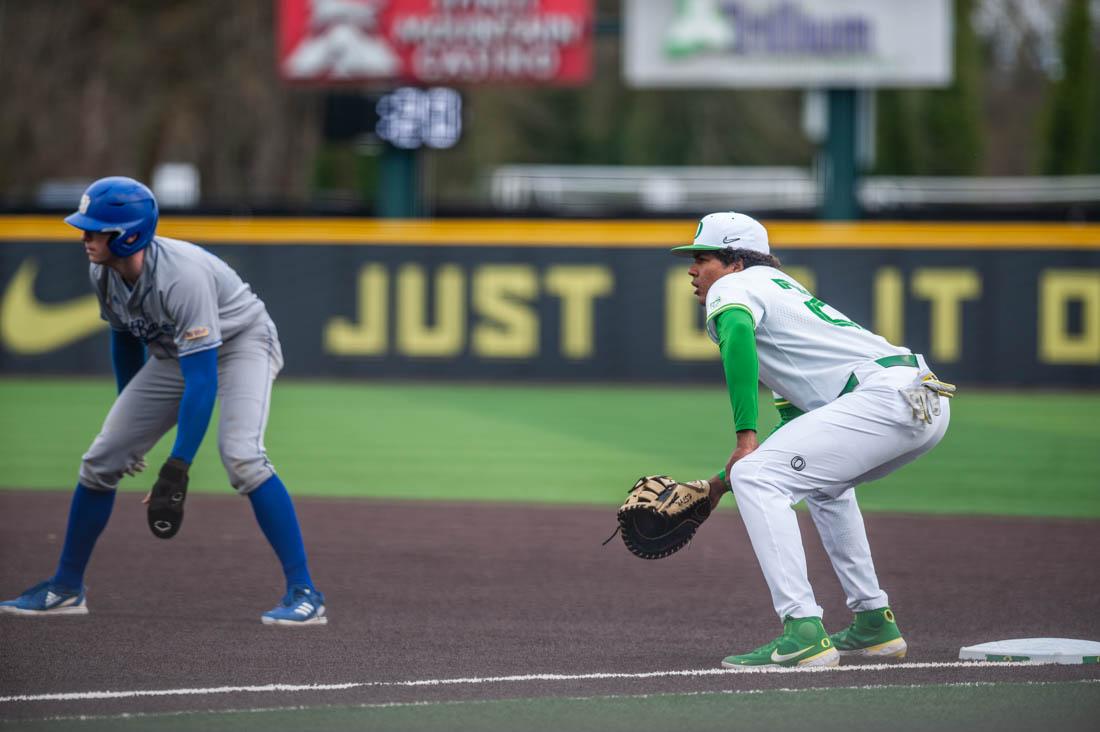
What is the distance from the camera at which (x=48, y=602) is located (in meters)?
6.73

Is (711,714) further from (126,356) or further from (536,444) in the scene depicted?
(536,444)

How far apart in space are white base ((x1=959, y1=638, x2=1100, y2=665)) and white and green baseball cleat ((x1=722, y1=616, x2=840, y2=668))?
577mm

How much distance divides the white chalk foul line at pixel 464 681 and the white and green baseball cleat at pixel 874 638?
136mm

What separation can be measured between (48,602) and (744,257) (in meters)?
3.20

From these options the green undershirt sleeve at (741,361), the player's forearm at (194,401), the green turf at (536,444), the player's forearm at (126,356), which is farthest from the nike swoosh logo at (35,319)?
the green undershirt sleeve at (741,361)

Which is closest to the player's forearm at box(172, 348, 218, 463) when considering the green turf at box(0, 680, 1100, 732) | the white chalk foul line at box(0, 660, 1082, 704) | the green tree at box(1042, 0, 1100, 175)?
the white chalk foul line at box(0, 660, 1082, 704)

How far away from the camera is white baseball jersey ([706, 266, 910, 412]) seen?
568cm

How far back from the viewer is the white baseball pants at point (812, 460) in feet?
18.4

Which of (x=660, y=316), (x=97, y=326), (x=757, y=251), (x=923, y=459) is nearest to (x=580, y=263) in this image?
(x=660, y=316)

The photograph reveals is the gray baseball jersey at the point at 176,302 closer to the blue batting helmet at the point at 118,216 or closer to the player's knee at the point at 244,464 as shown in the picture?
the blue batting helmet at the point at 118,216

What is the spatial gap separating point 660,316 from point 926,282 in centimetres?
309

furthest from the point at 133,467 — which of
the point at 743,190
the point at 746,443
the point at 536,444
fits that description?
the point at 743,190

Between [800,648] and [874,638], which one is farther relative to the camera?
[874,638]

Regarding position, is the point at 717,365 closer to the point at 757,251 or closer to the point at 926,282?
the point at 926,282
